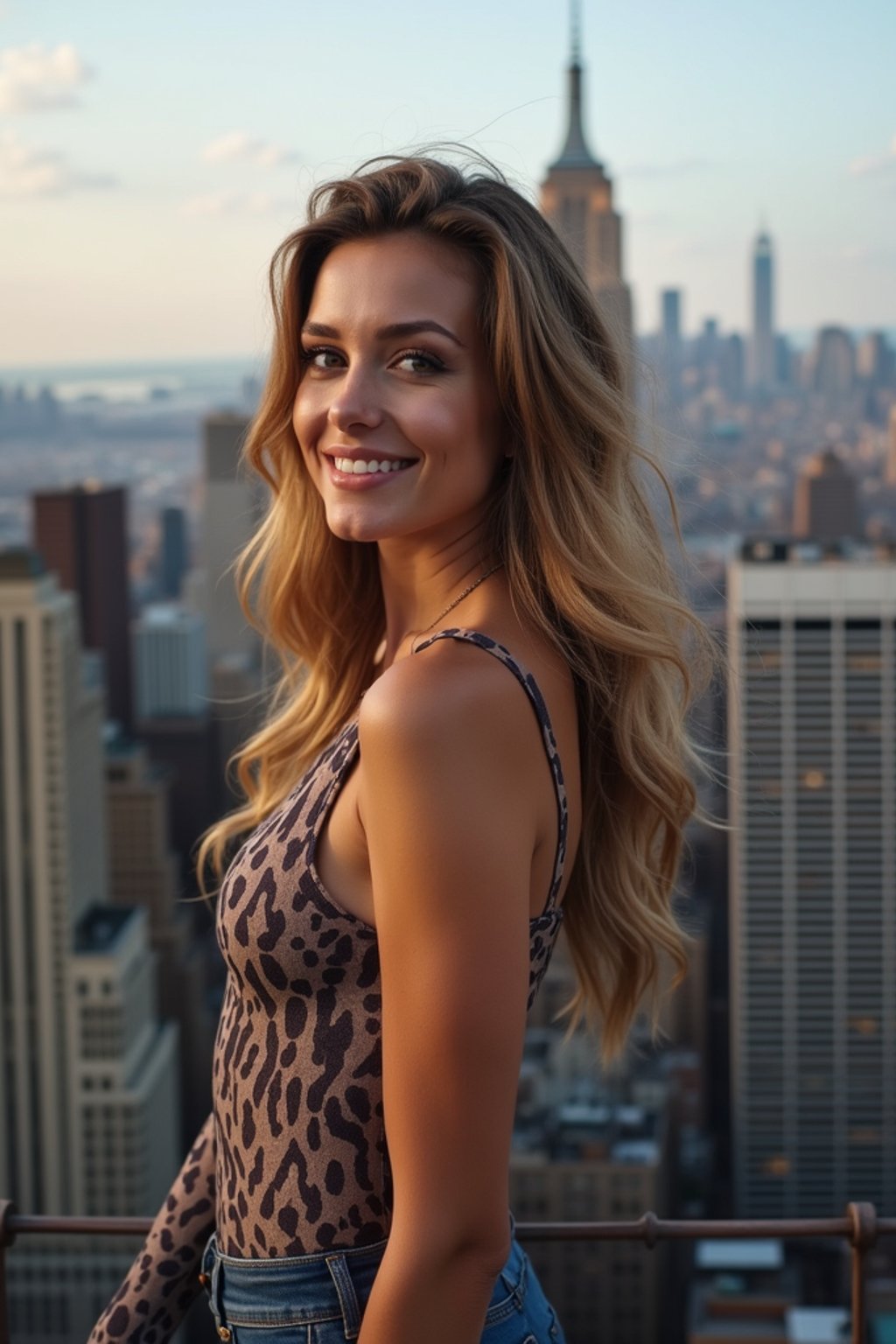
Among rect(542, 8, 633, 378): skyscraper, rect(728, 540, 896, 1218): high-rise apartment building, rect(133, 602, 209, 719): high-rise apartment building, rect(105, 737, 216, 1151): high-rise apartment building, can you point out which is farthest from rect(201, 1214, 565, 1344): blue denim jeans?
rect(133, 602, 209, 719): high-rise apartment building

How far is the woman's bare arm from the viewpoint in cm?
98

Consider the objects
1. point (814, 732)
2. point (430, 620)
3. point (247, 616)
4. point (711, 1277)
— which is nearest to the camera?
point (430, 620)

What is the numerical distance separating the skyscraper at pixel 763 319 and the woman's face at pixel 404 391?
42.2 metres

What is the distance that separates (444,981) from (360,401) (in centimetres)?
38

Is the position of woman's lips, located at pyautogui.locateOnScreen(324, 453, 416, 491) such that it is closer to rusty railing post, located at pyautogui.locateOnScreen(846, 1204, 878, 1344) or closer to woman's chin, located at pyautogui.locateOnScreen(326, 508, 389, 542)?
woman's chin, located at pyautogui.locateOnScreen(326, 508, 389, 542)

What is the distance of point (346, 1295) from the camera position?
1110 mm

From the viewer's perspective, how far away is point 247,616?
63.7 inches

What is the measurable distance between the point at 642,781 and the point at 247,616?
50 cm

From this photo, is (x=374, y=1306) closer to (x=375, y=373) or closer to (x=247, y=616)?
(x=375, y=373)

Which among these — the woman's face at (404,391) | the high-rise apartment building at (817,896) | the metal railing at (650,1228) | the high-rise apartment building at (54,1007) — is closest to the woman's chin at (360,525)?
the woman's face at (404,391)

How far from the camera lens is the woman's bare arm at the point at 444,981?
3.22 feet

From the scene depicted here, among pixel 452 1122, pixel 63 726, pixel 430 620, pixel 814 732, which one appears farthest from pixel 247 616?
pixel 814 732

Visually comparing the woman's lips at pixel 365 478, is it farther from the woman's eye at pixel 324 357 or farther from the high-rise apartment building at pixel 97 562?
the high-rise apartment building at pixel 97 562

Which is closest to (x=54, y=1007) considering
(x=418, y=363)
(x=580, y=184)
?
(x=580, y=184)
